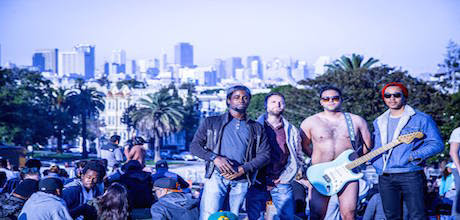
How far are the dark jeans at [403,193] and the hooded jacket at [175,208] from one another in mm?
2162

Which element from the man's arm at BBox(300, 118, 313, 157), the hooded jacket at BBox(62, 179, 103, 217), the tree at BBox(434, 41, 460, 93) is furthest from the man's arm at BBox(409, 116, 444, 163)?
the tree at BBox(434, 41, 460, 93)

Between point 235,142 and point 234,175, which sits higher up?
point 235,142

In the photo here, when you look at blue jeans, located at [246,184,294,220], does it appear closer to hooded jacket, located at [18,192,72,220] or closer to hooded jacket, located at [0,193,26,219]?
hooded jacket, located at [18,192,72,220]

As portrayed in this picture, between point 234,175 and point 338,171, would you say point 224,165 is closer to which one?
point 234,175

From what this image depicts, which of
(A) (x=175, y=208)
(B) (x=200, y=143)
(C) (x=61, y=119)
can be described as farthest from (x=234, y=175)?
(C) (x=61, y=119)

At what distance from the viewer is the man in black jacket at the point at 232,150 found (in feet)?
19.8

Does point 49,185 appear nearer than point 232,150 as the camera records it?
No

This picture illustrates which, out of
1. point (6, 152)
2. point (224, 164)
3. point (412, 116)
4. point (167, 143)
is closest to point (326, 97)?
point (412, 116)

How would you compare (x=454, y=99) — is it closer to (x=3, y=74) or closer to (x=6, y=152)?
(x=6, y=152)

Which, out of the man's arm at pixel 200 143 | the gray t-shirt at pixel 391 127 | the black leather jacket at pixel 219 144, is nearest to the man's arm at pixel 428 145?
the gray t-shirt at pixel 391 127

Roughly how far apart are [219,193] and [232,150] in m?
0.48

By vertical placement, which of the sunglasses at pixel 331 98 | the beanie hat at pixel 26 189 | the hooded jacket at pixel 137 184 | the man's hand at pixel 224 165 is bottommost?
the hooded jacket at pixel 137 184

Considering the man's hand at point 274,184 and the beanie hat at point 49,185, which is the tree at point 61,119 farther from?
the man's hand at point 274,184

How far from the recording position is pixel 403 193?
20.5 ft
